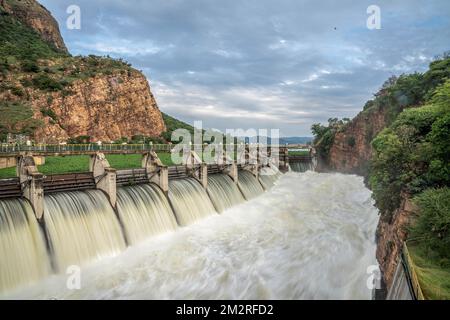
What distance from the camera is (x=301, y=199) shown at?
141 feet

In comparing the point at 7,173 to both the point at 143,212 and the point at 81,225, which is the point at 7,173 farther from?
the point at 143,212

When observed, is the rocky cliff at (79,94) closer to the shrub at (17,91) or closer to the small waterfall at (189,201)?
the shrub at (17,91)

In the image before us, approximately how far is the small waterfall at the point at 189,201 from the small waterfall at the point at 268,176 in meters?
18.5

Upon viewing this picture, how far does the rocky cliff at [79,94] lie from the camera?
6531 centimetres

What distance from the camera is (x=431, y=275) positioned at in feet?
36.6

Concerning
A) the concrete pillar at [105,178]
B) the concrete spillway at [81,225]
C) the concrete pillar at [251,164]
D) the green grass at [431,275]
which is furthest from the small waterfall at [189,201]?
the green grass at [431,275]

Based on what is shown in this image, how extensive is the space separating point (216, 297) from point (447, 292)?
1039 centimetres

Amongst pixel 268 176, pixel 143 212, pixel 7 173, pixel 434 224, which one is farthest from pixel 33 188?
pixel 268 176

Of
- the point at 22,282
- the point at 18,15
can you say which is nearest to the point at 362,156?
the point at 22,282

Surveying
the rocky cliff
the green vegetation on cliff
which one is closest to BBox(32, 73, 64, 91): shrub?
the rocky cliff

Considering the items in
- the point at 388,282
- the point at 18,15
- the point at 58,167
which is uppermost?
A: the point at 18,15

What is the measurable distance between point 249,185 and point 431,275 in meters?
33.7

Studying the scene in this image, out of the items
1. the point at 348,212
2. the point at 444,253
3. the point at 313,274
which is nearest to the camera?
the point at 444,253
